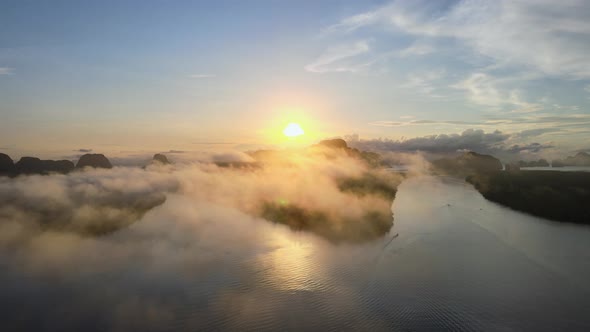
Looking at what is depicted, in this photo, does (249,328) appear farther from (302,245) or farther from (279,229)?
(279,229)

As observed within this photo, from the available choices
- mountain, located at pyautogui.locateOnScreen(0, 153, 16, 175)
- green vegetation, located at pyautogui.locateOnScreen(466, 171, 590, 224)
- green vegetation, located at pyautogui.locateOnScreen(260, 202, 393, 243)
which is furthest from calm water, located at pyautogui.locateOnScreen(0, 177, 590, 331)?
mountain, located at pyautogui.locateOnScreen(0, 153, 16, 175)

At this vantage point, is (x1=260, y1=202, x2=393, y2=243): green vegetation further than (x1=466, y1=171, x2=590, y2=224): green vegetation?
No

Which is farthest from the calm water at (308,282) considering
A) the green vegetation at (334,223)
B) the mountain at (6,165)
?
the mountain at (6,165)

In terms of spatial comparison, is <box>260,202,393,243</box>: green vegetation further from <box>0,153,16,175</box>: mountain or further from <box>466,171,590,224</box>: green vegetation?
<box>0,153,16,175</box>: mountain

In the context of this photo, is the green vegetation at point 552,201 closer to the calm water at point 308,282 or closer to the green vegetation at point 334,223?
the calm water at point 308,282

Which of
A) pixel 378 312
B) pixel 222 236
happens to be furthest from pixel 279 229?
pixel 378 312

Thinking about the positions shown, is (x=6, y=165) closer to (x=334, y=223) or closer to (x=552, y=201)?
(x=334, y=223)

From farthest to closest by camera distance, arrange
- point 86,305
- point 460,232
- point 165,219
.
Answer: point 165,219 < point 460,232 < point 86,305

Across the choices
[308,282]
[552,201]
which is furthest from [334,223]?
[552,201]
